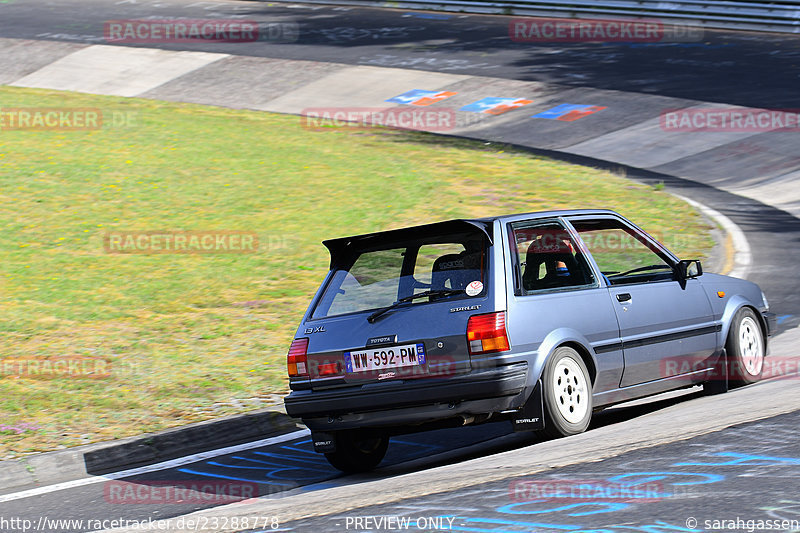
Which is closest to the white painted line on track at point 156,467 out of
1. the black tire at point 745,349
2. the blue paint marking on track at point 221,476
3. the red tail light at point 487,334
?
the blue paint marking on track at point 221,476

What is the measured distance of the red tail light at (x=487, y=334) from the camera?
648cm

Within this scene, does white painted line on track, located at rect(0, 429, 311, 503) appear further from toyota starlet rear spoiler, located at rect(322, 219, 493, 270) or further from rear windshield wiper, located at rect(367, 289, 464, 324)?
rear windshield wiper, located at rect(367, 289, 464, 324)

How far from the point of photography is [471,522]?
5.02 meters

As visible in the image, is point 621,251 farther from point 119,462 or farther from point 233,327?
point 119,462

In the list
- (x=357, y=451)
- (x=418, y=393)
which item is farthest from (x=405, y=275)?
(x=357, y=451)

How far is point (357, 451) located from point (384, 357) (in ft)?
2.87

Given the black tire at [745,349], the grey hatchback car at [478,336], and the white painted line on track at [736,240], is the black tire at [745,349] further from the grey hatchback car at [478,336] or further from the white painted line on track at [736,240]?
the white painted line on track at [736,240]

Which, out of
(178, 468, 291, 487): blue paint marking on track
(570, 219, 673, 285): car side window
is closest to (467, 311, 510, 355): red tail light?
(570, 219, 673, 285): car side window

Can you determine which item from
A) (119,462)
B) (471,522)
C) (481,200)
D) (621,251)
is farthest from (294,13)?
(471,522)

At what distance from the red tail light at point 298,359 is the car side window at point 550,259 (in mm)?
1564

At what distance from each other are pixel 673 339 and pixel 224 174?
12.5m

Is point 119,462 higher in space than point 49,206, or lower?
lower

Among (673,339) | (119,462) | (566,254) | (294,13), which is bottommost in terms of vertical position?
(119,462)

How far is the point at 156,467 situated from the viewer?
763 cm
